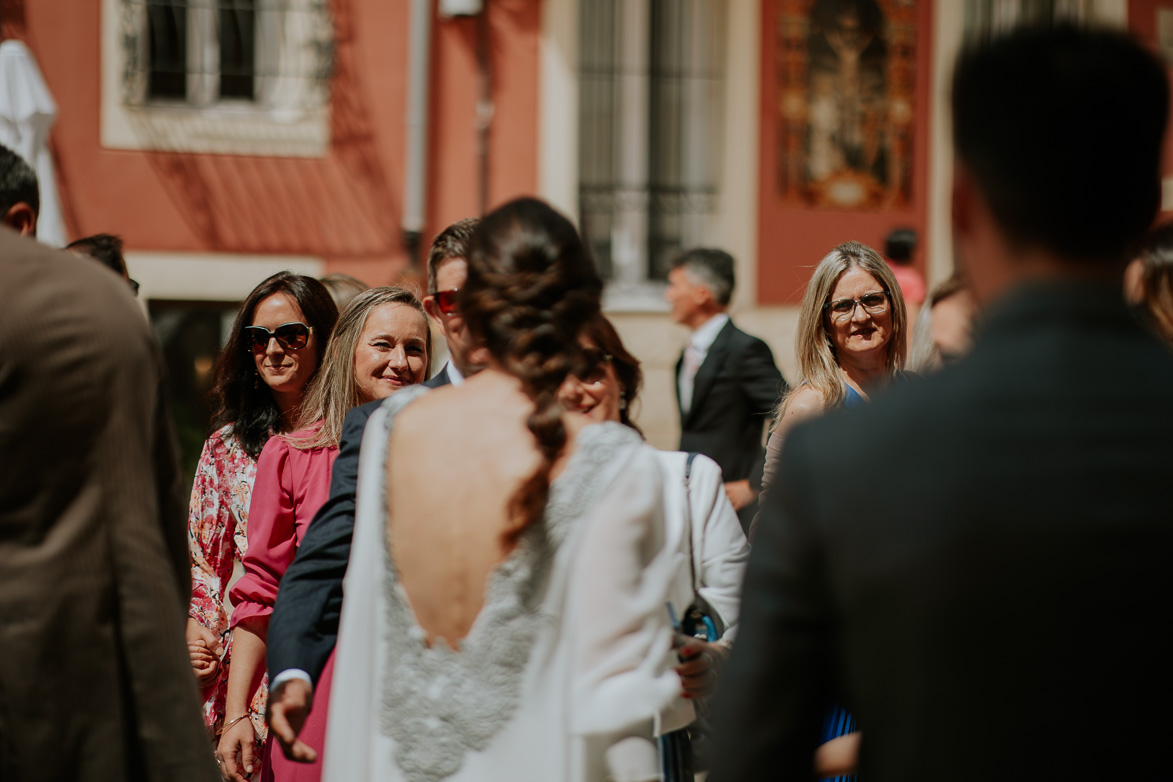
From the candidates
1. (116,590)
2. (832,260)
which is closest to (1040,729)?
(116,590)

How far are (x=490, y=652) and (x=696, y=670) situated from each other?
61cm

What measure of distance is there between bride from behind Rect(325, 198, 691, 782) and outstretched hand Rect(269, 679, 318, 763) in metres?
0.23

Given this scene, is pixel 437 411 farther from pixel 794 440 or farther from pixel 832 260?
pixel 832 260

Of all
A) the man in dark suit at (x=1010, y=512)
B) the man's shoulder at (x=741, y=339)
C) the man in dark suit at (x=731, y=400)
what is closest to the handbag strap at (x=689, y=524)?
the man in dark suit at (x=1010, y=512)

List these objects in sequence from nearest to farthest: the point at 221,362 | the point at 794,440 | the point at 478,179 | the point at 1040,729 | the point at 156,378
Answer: the point at 1040,729, the point at 794,440, the point at 156,378, the point at 221,362, the point at 478,179

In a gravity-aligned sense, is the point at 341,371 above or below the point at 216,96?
below

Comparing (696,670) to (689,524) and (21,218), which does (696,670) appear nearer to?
(689,524)

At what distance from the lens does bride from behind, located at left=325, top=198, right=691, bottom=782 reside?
6.91 ft

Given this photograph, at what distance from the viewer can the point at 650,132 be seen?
11094 millimetres

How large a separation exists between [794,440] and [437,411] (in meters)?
0.89

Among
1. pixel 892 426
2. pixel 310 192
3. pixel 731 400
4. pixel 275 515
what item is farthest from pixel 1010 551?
pixel 310 192

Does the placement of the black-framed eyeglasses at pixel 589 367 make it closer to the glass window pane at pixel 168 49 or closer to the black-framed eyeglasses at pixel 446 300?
the black-framed eyeglasses at pixel 446 300

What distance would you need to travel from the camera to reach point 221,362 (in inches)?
173

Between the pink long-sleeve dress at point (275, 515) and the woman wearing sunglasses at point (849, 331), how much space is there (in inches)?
57.3
